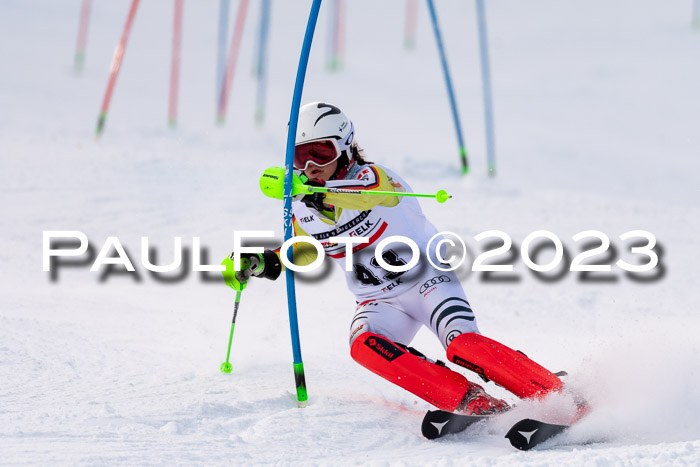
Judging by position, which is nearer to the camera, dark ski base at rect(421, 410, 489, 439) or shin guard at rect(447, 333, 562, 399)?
dark ski base at rect(421, 410, 489, 439)

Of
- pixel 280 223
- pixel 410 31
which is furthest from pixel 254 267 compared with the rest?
pixel 410 31

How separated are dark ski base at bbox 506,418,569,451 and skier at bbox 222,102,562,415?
12.5 inches

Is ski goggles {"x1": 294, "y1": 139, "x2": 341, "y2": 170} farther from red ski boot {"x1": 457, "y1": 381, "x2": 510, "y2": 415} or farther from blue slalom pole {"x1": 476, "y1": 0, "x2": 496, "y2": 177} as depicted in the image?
blue slalom pole {"x1": 476, "y1": 0, "x2": 496, "y2": 177}

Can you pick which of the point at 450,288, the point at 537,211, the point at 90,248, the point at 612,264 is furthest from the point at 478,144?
the point at 450,288

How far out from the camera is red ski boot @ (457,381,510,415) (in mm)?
3959

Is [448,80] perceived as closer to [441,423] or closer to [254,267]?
[254,267]

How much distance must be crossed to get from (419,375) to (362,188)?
0.88m

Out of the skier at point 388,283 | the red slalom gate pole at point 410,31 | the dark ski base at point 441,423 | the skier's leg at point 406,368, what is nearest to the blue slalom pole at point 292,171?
the skier at point 388,283

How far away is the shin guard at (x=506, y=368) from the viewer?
3.93 m

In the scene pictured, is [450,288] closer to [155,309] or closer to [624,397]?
[624,397]

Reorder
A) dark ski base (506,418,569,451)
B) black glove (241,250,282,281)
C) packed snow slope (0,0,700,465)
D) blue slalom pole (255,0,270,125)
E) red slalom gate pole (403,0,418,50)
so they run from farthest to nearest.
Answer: red slalom gate pole (403,0,418,50) < blue slalom pole (255,0,270,125) < black glove (241,250,282,281) < packed snow slope (0,0,700,465) < dark ski base (506,418,569,451)

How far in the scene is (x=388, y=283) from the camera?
4.48 meters

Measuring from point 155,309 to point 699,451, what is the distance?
13.7 ft

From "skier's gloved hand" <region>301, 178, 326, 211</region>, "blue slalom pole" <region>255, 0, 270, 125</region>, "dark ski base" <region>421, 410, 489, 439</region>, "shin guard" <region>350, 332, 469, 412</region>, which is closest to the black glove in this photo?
"skier's gloved hand" <region>301, 178, 326, 211</region>
